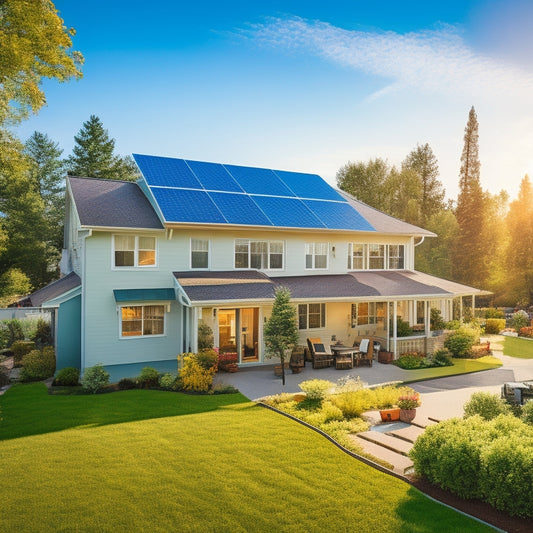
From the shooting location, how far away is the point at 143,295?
16.6m

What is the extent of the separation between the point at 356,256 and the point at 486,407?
13.7 metres

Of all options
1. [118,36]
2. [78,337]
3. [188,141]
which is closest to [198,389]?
[78,337]

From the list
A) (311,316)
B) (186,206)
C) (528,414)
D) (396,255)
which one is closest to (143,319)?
(186,206)

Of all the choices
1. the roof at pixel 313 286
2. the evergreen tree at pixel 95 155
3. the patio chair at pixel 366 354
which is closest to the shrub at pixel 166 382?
the roof at pixel 313 286

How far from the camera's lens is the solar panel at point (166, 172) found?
64.2 ft

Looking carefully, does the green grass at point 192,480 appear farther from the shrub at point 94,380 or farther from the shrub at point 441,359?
the shrub at point 441,359

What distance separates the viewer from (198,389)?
13.9 meters

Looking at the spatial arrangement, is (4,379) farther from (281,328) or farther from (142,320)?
(281,328)

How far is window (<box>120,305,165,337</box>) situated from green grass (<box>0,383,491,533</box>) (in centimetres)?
595

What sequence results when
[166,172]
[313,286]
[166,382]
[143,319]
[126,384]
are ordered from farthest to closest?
1. [166,172]
2. [313,286]
3. [143,319]
4. [126,384]
5. [166,382]

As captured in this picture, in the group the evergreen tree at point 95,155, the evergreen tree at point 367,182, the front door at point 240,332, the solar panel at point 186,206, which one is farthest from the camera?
the evergreen tree at point 367,182

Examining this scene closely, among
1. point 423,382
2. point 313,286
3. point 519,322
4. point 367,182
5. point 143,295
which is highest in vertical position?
point 367,182

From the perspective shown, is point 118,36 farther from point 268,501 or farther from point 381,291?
point 268,501

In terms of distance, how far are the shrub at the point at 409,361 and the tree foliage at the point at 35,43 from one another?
692 inches
